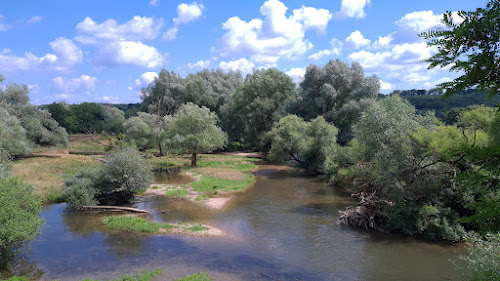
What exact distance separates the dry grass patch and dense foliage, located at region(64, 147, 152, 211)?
15.5 feet

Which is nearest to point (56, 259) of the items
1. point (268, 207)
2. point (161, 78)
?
point (268, 207)

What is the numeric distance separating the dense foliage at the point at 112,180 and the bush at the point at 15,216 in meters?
10.0

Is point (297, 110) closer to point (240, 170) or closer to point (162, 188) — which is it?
point (240, 170)

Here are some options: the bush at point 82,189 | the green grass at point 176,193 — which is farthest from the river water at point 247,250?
the green grass at point 176,193

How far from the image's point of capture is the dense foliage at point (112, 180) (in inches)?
1097

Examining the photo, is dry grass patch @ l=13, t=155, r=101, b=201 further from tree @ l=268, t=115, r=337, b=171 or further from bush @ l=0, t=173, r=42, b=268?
tree @ l=268, t=115, r=337, b=171

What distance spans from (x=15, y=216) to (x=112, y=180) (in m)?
12.3

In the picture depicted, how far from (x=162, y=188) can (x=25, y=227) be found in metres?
19.7

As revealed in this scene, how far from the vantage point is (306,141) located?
151 ft

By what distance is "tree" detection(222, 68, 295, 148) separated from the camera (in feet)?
212

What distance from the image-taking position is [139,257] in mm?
18391

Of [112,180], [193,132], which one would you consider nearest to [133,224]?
[112,180]

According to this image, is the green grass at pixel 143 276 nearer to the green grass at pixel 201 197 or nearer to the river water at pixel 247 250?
the river water at pixel 247 250

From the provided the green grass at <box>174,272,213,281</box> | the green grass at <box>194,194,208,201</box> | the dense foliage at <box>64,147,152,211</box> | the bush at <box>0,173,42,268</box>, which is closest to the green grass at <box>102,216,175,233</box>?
the dense foliage at <box>64,147,152,211</box>
